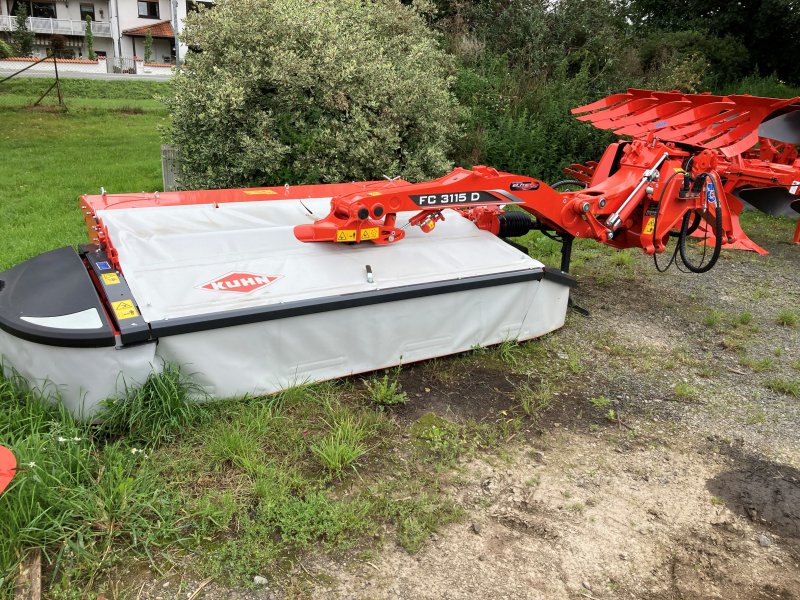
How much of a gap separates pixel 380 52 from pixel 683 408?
495 centimetres

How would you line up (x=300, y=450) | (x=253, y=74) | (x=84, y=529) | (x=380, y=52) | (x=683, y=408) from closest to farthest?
1. (x=84, y=529)
2. (x=300, y=450)
3. (x=683, y=408)
4. (x=253, y=74)
5. (x=380, y=52)

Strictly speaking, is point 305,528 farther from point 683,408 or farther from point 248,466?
point 683,408

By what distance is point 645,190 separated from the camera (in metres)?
4.54

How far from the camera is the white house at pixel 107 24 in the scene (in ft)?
116

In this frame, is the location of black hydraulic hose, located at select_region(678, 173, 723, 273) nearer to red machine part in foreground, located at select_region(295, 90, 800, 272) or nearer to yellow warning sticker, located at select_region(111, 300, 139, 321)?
red machine part in foreground, located at select_region(295, 90, 800, 272)

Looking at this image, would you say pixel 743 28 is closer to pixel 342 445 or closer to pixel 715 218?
pixel 715 218

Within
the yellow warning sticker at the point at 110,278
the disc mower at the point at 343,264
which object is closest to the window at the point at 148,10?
the disc mower at the point at 343,264

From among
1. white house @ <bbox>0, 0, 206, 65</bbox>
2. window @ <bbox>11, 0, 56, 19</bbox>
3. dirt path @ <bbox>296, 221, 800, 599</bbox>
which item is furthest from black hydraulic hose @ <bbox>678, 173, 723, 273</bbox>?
window @ <bbox>11, 0, 56, 19</bbox>

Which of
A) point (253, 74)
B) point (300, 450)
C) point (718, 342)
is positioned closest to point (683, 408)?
point (718, 342)

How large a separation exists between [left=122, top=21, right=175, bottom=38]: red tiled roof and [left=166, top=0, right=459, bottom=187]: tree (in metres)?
33.6

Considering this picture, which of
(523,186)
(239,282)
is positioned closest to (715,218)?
(523,186)

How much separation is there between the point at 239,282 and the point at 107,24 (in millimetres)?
39559

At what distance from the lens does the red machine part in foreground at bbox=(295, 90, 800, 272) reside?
13.1ft

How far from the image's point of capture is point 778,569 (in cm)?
271
